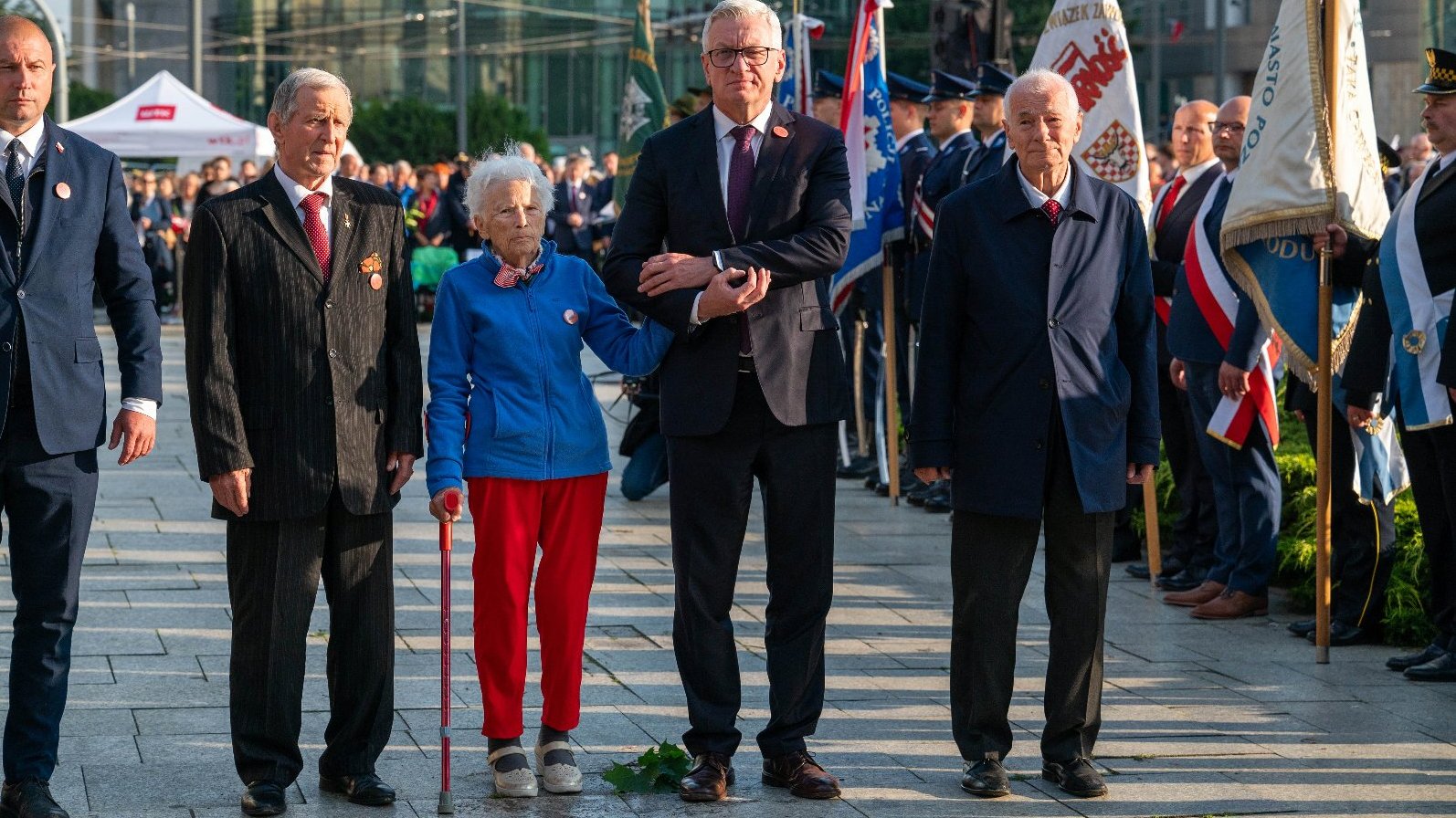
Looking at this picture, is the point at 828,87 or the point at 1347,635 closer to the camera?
the point at 1347,635

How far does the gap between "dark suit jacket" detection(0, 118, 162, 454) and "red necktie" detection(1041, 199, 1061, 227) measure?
7.78 feet

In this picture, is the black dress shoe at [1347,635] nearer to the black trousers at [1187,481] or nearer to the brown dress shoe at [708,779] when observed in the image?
the black trousers at [1187,481]

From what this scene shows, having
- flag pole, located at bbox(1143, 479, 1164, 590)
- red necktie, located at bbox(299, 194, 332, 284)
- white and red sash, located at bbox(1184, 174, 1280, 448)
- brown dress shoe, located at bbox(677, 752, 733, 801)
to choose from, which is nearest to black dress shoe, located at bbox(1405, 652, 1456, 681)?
white and red sash, located at bbox(1184, 174, 1280, 448)

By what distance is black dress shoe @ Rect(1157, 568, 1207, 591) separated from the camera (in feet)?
27.5

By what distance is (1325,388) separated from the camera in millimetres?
6996

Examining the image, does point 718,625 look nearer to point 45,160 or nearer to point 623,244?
point 623,244

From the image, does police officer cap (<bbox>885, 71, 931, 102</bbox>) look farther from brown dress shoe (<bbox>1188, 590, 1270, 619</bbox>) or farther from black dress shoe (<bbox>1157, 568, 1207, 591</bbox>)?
brown dress shoe (<bbox>1188, 590, 1270, 619</bbox>)

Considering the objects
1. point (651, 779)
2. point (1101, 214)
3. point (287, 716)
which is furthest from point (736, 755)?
point (1101, 214)

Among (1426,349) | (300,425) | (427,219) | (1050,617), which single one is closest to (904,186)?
(1426,349)

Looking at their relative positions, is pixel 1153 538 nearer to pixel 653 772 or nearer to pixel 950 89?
pixel 950 89

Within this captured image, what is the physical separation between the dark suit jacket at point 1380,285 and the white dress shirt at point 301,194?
3470 mm

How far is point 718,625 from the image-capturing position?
5.32 metres

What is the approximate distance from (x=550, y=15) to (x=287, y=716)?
211 ft

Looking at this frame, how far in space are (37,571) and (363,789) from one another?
3.30ft
